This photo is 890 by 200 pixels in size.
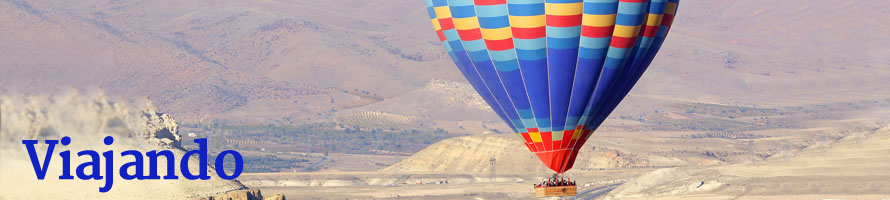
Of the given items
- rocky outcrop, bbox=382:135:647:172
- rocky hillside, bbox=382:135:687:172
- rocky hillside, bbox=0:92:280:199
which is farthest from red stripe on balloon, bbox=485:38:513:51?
rocky hillside, bbox=382:135:687:172

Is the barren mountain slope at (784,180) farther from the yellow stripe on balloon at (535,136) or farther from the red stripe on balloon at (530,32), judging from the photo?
the red stripe on balloon at (530,32)

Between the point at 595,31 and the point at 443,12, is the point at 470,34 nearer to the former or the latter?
the point at 443,12

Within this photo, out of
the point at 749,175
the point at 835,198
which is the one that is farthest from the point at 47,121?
the point at 749,175

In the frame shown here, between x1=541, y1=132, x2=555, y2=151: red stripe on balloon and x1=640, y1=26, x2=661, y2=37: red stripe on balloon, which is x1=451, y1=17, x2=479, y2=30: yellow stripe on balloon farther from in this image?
x1=640, y1=26, x2=661, y2=37: red stripe on balloon

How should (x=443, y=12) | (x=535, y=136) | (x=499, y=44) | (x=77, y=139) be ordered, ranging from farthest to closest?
1. (x=77, y=139)
2. (x=443, y=12)
3. (x=499, y=44)
4. (x=535, y=136)

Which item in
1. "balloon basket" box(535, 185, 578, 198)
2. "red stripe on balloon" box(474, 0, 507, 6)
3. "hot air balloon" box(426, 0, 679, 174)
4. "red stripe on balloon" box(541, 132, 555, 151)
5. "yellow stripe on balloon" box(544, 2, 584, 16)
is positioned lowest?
"balloon basket" box(535, 185, 578, 198)

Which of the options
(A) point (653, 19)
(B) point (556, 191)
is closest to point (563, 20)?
(A) point (653, 19)
